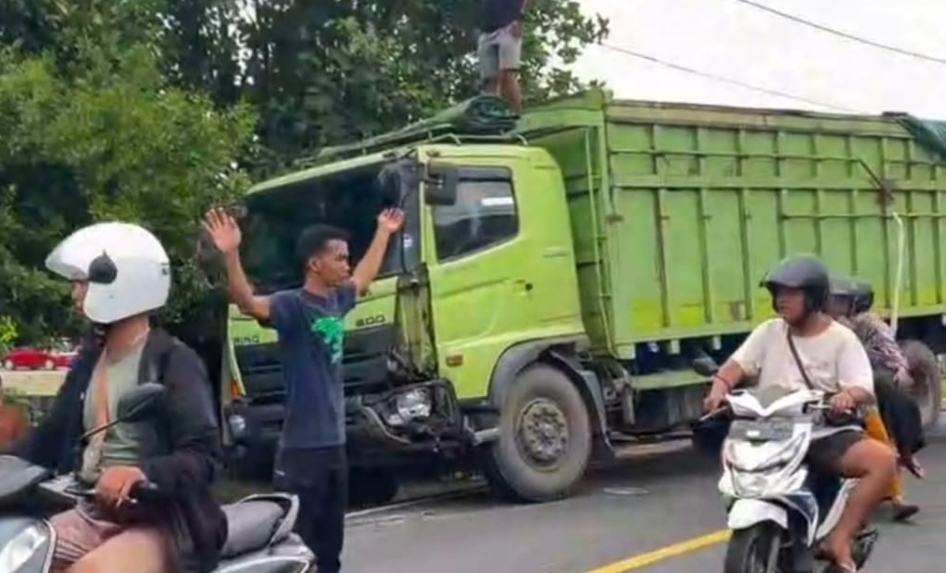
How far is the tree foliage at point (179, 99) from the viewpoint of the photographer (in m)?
12.7

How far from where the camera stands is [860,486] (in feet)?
23.9

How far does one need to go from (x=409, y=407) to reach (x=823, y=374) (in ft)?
15.3

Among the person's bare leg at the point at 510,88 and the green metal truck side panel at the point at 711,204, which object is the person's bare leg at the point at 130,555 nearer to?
the green metal truck side panel at the point at 711,204

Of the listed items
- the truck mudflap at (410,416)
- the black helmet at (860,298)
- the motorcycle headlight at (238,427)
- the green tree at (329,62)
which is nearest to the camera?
the black helmet at (860,298)

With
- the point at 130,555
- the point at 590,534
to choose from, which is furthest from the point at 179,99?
the point at 130,555

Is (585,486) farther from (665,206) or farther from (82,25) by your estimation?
(82,25)

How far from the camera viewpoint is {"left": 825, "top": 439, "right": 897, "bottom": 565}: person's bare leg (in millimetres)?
7242

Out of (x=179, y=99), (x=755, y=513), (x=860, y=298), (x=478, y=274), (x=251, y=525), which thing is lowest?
(x=755, y=513)

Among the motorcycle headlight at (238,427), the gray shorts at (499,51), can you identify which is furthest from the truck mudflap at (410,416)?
the gray shorts at (499,51)

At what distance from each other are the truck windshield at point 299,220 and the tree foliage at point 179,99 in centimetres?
102

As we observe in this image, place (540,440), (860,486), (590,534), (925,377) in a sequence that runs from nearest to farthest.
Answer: (860,486) < (590,534) < (540,440) < (925,377)

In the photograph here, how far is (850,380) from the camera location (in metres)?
7.36

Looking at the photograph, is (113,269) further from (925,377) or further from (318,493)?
(925,377)

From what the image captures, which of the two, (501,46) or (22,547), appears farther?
(501,46)
